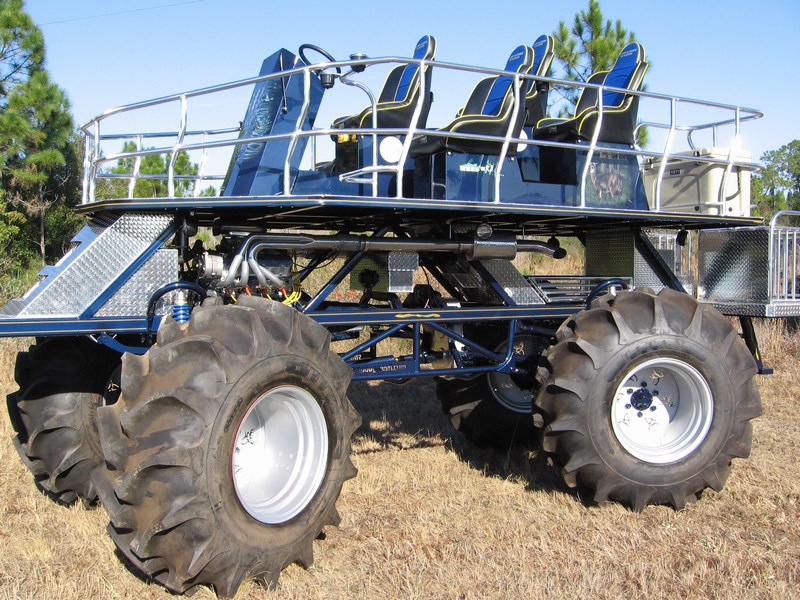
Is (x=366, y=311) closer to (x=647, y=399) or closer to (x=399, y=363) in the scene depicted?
(x=399, y=363)

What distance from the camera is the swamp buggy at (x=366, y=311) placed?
4.11 metres

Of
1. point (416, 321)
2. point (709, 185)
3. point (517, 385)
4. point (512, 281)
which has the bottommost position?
point (517, 385)

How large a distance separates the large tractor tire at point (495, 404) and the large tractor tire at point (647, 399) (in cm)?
139

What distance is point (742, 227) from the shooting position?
6762 mm

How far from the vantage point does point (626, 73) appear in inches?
273

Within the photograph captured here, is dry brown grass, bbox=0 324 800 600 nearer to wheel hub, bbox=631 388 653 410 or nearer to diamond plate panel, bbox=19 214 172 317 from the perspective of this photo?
wheel hub, bbox=631 388 653 410

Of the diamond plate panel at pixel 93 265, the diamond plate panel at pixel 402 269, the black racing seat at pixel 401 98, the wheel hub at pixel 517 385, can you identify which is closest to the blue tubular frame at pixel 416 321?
the diamond plate panel at pixel 402 269

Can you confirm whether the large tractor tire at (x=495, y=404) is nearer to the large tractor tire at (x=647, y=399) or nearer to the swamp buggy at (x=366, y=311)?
the swamp buggy at (x=366, y=311)

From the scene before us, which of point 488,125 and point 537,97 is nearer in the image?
point 488,125

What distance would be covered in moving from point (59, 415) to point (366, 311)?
84.2 inches

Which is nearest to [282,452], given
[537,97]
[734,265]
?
[537,97]

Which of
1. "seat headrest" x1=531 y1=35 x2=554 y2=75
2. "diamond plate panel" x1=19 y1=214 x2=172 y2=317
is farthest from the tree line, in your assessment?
"diamond plate panel" x1=19 y1=214 x2=172 y2=317

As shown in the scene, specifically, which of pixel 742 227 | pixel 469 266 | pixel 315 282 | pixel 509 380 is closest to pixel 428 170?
pixel 469 266

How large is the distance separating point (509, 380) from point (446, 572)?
117 inches
